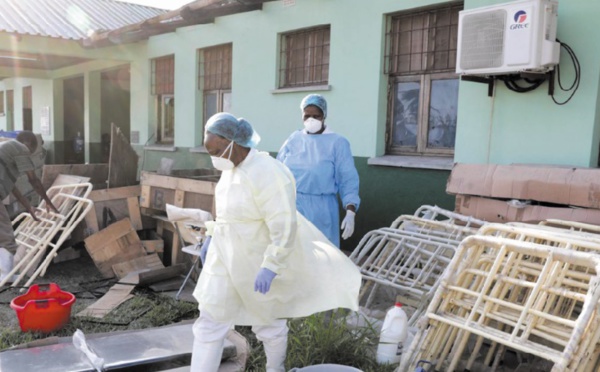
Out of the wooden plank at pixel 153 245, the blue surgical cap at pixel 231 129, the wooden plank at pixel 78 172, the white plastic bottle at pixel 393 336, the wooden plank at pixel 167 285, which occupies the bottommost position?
the wooden plank at pixel 167 285

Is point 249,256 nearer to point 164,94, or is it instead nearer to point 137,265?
point 137,265

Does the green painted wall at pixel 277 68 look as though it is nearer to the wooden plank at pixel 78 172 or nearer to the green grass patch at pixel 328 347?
the wooden plank at pixel 78 172

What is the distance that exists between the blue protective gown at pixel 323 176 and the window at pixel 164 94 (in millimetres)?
5956

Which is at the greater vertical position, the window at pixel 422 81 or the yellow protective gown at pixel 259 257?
the window at pixel 422 81

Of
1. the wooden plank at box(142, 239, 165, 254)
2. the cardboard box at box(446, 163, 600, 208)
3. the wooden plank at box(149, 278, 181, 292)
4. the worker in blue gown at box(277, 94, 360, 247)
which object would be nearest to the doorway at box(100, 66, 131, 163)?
the wooden plank at box(142, 239, 165, 254)

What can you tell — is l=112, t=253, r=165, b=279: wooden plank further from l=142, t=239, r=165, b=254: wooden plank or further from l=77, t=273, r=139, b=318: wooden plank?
l=77, t=273, r=139, b=318: wooden plank

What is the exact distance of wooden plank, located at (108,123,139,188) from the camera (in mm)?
7066

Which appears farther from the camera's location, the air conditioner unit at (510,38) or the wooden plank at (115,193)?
the wooden plank at (115,193)

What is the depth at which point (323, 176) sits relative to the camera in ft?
14.5

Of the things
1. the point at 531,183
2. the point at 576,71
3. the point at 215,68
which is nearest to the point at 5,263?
the point at 215,68

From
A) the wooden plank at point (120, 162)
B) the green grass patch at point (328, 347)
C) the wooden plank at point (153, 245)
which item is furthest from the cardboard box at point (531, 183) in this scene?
the wooden plank at point (120, 162)

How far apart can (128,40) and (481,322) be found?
8525 mm

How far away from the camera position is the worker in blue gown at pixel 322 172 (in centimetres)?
443

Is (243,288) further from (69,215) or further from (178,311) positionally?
(69,215)
